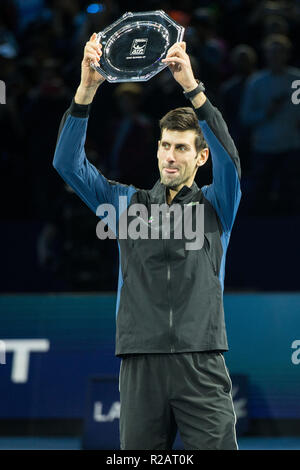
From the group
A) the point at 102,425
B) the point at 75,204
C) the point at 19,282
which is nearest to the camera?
the point at 102,425

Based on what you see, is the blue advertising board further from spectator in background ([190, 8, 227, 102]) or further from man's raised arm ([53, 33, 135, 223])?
man's raised arm ([53, 33, 135, 223])

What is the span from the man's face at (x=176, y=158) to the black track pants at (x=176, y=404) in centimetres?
74

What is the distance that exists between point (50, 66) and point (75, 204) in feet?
5.68

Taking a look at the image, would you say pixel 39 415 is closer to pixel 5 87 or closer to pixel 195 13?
pixel 5 87

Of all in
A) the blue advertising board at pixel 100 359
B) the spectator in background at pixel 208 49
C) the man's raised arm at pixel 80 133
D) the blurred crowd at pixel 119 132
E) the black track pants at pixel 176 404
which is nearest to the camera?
the black track pants at pixel 176 404

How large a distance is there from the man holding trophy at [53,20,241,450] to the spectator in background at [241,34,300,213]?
13.7 ft

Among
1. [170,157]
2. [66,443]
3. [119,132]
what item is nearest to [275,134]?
[119,132]

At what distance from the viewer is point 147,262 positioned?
3275mm

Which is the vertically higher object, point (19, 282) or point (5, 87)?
point (5, 87)

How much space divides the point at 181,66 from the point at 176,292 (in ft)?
2.95

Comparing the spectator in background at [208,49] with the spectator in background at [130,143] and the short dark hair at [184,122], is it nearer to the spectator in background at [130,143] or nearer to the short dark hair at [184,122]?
the spectator in background at [130,143]

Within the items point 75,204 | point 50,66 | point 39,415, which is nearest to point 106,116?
point 50,66

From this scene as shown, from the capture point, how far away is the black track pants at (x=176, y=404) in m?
3.10

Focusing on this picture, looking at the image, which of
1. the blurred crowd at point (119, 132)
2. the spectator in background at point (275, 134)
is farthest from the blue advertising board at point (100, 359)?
the spectator in background at point (275, 134)
